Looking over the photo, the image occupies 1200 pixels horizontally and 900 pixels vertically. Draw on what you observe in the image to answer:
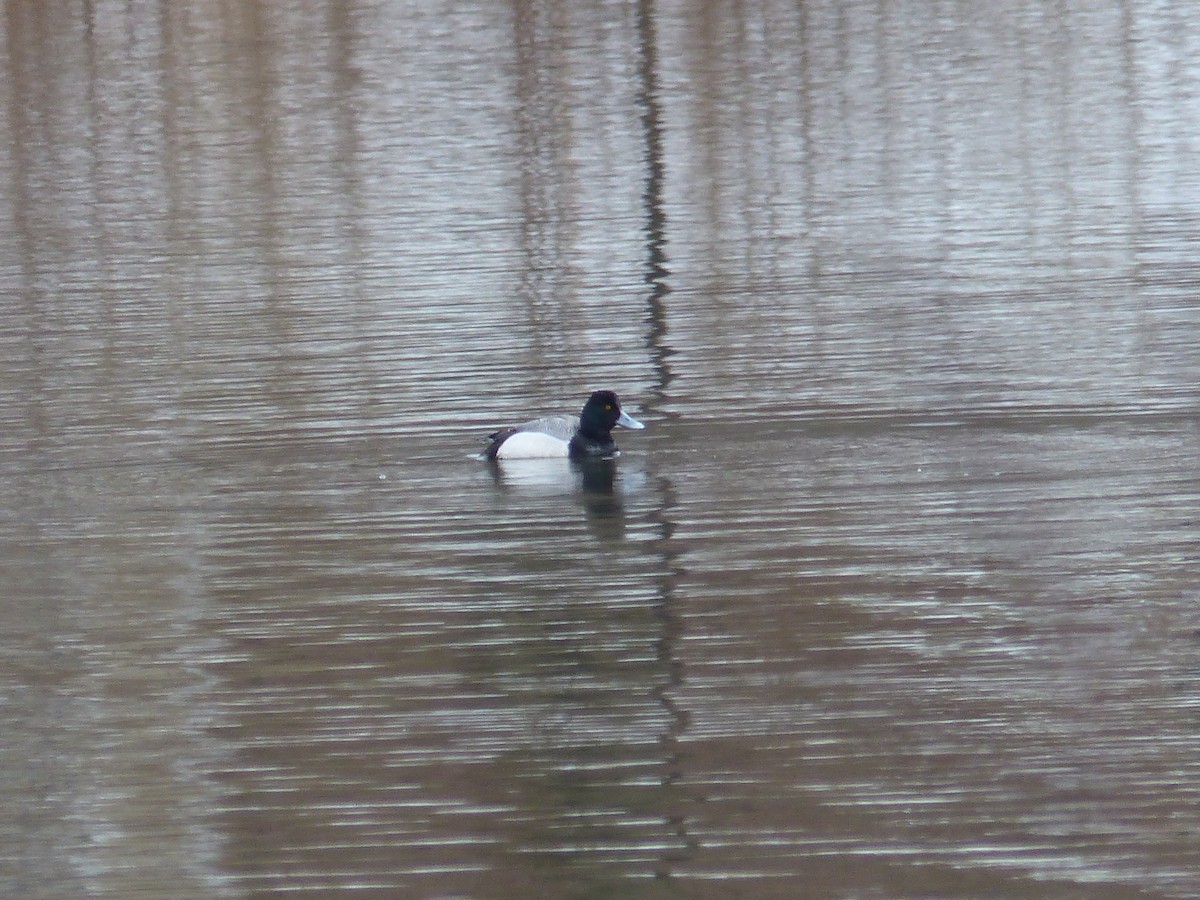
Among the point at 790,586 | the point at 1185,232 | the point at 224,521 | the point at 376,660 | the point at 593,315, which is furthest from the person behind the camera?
the point at 1185,232

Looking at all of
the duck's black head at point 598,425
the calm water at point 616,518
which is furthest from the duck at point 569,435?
the calm water at point 616,518

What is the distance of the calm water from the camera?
7367mm

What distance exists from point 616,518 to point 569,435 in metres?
1.17

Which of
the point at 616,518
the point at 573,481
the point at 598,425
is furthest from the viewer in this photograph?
the point at 598,425

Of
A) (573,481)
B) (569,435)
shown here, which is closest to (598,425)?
(569,435)

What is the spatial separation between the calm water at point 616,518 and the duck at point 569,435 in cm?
14

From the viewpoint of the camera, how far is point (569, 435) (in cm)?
1227

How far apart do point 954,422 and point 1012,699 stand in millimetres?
4308

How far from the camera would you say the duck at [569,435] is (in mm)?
12047

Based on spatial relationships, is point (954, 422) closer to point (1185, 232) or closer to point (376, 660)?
point (376, 660)

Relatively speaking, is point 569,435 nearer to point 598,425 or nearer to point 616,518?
point 598,425

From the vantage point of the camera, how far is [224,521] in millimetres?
11188

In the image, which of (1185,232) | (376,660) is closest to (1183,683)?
(376,660)

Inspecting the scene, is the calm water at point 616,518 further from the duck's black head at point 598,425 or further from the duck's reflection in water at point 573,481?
the duck's black head at point 598,425
